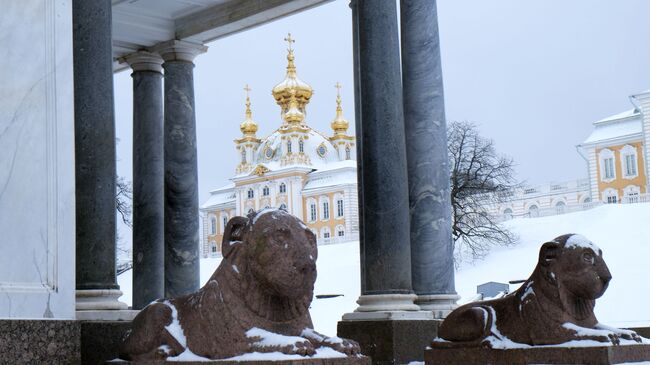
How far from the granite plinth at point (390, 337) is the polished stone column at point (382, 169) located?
0.91 ft

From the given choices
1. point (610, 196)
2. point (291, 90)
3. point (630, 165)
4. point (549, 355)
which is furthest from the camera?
point (291, 90)

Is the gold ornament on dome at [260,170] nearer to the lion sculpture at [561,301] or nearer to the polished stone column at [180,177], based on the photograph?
the polished stone column at [180,177]

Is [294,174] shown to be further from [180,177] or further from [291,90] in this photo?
[180,177]

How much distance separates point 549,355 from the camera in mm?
16531

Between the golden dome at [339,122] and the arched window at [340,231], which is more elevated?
the golden dome at [339,122]

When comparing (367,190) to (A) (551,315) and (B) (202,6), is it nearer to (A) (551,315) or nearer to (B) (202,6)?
(A) (551,315)

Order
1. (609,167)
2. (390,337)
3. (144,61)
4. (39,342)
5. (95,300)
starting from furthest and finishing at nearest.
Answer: (609,167) → (144,61) → (390,337) → (95,300) → (39,342)

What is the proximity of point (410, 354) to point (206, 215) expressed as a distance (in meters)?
147

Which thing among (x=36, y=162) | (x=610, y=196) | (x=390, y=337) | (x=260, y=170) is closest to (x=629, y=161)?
(x=610, y=196)

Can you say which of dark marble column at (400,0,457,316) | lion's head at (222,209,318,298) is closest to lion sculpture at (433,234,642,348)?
lion's head at (222,209,318,298)

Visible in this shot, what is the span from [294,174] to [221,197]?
19667 millimetres

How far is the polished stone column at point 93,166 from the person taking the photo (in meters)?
17.0

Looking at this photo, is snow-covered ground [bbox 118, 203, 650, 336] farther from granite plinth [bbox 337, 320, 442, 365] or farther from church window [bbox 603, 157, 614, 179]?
granite plinth [bbox 337, 320, 442, 365]

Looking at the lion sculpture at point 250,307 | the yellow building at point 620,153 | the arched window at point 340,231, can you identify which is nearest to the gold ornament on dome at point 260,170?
the arched window at point 340,231
